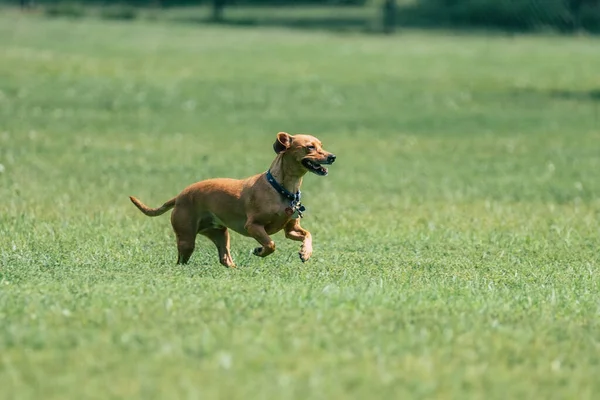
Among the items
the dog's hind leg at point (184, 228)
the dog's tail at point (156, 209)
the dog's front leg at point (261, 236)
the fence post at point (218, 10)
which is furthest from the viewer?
the fence post at point (218, 10)

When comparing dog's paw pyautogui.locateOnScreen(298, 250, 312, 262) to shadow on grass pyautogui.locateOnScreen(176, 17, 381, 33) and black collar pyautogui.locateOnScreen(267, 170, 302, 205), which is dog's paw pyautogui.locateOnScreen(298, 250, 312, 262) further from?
shadow on grass pyautogui.locateOnScreen(176, 17, 381, 33)

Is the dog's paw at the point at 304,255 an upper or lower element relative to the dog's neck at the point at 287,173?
lower

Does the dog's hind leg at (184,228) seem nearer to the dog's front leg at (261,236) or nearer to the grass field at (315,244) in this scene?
the grass field at (315,244)

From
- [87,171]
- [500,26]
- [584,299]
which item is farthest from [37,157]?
[500,26]

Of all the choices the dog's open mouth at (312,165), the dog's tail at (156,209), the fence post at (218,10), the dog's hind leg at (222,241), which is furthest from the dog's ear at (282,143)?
the fence post at (218,10)

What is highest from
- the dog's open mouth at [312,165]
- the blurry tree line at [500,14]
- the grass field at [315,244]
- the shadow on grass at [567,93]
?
the dog's open mouth at [312,165]

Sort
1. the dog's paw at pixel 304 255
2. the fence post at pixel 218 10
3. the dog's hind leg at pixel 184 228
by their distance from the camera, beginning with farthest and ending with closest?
the fence post at pixel 218 10 → the dog's hind leg at pixel 184 228 → the dog's paw at pixel 304 255

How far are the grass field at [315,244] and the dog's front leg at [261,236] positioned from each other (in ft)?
1.04

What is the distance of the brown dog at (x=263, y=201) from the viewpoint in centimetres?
1066

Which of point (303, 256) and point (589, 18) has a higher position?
point (303, 256)

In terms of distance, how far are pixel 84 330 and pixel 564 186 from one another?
13.3 meters

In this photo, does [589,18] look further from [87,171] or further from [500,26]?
[87,171]

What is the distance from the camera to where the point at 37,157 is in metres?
21.3

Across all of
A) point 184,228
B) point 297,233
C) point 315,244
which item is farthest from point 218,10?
point 297,233
